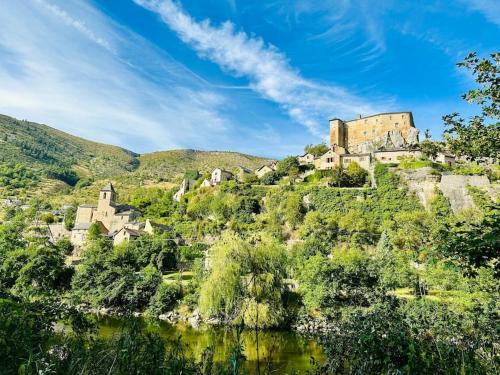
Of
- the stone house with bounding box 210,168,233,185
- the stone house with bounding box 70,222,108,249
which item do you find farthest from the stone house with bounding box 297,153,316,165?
the stone house with bounding box 70,222,108,249

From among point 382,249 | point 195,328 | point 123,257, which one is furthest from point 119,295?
point 382,249

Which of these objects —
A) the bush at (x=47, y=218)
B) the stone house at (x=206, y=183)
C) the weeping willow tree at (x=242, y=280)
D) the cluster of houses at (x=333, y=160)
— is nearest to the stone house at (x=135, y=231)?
the cluster of houses at (x=333, y=160)

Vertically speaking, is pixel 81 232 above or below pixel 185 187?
below

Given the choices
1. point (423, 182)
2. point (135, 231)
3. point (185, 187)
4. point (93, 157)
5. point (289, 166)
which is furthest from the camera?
point (93, 157)

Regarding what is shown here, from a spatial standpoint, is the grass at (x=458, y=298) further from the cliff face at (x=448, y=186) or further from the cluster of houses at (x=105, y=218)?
the cluster of houses at (x=105, y=218)

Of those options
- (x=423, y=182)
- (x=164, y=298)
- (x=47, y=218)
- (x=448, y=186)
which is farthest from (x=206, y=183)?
(x=448, y=186)

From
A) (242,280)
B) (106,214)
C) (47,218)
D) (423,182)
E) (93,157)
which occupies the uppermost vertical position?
(93,157)

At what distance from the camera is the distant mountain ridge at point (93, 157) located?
120875 millimetres

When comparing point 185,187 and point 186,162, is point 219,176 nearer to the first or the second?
point 185,187

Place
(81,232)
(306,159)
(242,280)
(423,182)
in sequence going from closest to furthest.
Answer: (242,280) < (423,182) < (81,232) < (306,159)

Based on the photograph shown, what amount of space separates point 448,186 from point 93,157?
145777 mm

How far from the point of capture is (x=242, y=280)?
2141cm

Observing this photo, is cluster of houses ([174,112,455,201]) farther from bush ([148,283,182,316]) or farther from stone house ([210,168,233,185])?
bush ([148,283,182,316])

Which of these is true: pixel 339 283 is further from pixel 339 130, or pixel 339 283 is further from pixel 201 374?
pixel 339 130
